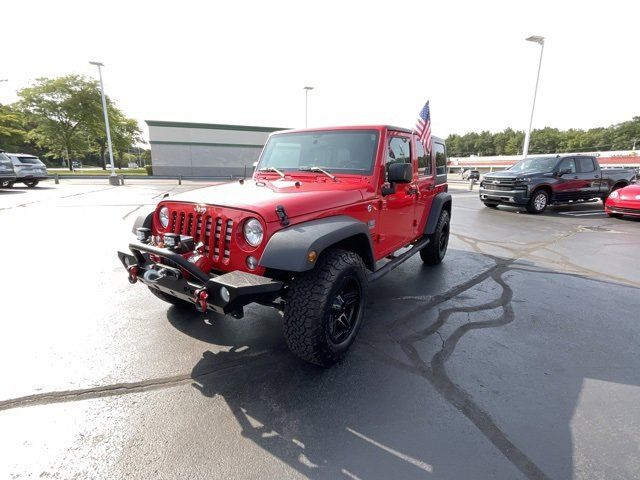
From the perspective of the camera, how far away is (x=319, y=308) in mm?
2416

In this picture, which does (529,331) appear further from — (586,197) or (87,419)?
(586,197)

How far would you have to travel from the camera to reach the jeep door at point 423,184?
14.8ft

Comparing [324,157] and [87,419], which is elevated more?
[324,157]

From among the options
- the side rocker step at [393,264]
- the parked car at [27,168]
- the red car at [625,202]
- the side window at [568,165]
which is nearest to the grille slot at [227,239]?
the side rocker step at [393,264]

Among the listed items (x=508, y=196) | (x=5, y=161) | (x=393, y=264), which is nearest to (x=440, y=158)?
(x=393, y=264)

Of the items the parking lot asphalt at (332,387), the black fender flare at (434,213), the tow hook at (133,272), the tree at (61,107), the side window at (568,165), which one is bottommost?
the parking lot asphalt at (332,387)

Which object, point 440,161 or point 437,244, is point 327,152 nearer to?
point 437,244

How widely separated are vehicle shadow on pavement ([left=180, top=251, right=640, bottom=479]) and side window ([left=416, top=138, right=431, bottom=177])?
1881 millimetres

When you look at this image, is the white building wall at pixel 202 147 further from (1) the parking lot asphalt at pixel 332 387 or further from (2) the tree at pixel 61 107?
→ (1) the parking lot asphalt at pixel 332 387

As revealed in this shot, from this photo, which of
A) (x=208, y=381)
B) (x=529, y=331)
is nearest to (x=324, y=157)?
(x=208, y=381)

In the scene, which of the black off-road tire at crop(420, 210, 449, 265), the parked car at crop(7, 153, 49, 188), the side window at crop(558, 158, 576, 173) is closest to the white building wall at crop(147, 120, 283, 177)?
the parked car at crop(7, 153, 49, 188)

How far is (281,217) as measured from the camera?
248 cm

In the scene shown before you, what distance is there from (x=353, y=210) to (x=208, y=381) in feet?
6.10

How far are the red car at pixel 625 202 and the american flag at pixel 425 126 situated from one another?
9112 millimetres
